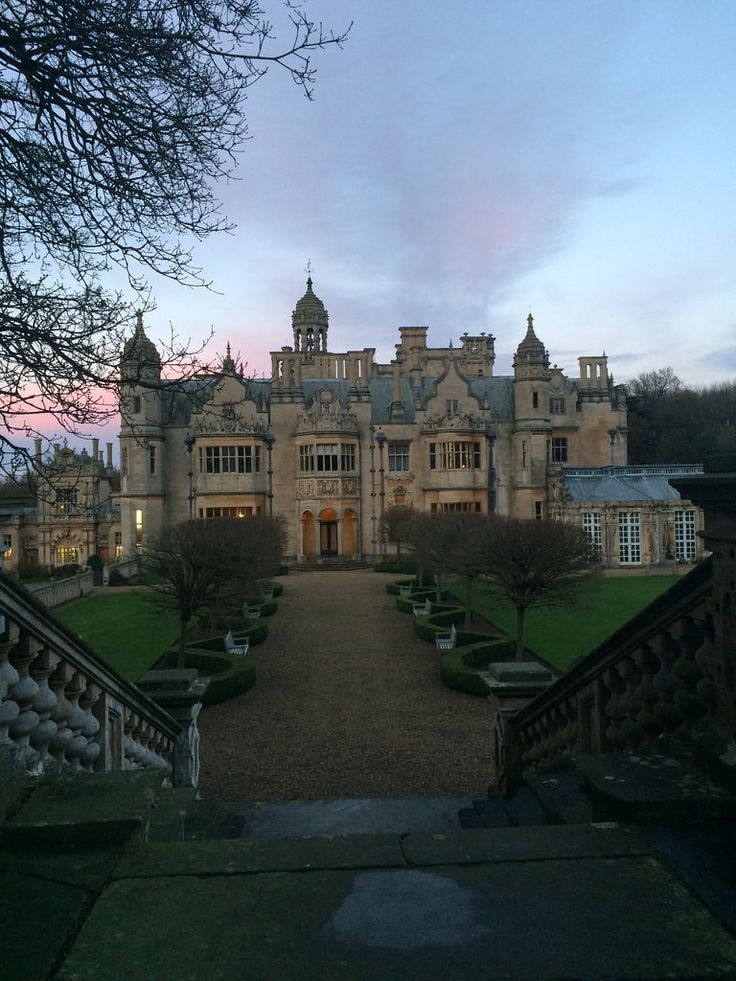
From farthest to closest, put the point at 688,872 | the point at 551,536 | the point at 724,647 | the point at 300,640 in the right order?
the point at 300,640 < the point at 551,536 < the point at 724,647 < the point at 688,872

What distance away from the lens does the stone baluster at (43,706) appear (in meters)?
4.56

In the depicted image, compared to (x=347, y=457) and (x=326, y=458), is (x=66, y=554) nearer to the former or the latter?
(x=326, y=458)

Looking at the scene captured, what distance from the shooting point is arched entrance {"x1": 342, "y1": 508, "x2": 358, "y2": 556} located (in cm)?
4322

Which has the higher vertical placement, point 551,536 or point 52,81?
point 52,81

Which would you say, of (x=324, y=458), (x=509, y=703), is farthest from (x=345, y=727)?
(x=324, y=458)

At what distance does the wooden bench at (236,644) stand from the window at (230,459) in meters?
22.0

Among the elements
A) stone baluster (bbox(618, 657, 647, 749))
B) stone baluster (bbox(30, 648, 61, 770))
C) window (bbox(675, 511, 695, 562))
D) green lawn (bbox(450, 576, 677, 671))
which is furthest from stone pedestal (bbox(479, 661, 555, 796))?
window (bbox(675, 511, 695, 562))

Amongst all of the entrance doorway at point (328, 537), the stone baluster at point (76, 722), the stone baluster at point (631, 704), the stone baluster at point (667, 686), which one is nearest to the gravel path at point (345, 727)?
the stone baluster at point (76, 722)

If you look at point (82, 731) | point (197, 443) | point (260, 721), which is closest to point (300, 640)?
point (260, 721)

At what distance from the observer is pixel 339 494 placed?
41969 mm

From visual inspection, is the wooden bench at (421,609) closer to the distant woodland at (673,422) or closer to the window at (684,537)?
the window at (684,537)

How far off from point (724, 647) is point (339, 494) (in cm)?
3859

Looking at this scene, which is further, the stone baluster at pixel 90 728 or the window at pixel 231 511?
the window at pixel 231 511

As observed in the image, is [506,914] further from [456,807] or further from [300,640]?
[300,640]
